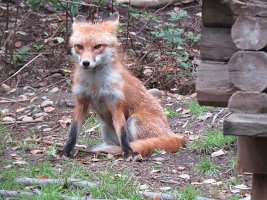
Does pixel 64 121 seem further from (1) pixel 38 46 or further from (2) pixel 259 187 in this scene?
(2) pixel 259 187

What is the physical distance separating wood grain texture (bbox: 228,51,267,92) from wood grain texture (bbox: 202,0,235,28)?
195 millimetres

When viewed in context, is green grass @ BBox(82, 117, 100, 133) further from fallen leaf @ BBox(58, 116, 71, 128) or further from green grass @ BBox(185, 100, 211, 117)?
green grass @ BBox(185, 100, 211, 117)

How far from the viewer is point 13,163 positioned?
588cm

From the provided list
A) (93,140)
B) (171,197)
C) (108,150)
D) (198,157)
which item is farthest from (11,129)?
(171,197)

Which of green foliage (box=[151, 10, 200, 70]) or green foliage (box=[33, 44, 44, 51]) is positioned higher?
green foliage (box=[151, 10, 200, 70])

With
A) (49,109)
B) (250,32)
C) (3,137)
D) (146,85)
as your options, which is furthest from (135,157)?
(250,32)

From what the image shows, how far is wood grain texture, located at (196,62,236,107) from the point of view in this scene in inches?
127

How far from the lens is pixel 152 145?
6.30m

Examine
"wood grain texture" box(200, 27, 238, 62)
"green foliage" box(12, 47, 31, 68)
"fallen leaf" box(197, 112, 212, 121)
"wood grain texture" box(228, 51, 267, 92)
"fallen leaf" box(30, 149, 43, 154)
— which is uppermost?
"wood grain texture" box(200, 27, 238, 62)

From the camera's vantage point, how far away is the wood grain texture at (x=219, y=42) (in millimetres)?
3225

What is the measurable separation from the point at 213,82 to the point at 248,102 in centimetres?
23

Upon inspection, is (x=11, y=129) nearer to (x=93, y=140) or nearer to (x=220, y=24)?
(x=93, y=140)

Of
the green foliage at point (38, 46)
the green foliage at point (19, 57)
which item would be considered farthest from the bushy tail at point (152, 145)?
the green foliage at point (38, 46)

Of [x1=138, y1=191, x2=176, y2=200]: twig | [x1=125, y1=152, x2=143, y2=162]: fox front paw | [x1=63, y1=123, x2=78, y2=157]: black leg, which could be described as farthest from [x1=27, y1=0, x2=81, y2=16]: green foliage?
[x1=138, y1=191, x2=176, y2=200]: twig
